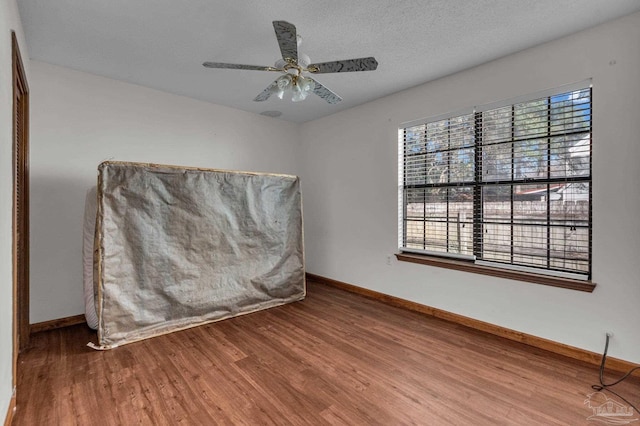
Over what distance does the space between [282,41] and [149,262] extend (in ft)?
7.49

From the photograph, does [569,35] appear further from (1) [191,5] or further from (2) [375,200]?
(1) [191,5]

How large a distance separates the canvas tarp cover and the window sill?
1544 mm

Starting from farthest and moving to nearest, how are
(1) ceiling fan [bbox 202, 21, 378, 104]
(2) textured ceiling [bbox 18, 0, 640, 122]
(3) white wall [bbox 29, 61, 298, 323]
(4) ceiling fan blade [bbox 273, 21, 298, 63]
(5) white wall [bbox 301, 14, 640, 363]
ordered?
(3) white wall [bbox 29, 61, 298, 323], (5) white wall [bbox 301, 14, 640, 363], (2) textured ceiling [bbox 18, 0, 640, 122], (1) ceiling fan [bbox 202, 21, 378, 104], (4) ceiling fan blade [bbox 273, 21, 298, 63]

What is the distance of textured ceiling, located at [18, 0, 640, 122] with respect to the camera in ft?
7.02

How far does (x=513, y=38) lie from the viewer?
2.52m

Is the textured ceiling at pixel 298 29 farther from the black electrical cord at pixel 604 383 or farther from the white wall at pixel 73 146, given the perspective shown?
the black electrical cord at pixel 604 383

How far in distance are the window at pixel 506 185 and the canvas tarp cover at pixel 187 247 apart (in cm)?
162

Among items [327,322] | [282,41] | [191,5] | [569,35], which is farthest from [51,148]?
[569,35]

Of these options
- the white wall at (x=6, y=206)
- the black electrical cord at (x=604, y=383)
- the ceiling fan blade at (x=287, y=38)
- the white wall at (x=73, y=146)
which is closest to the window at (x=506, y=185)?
the black electrical cord at (x=604, y=383)

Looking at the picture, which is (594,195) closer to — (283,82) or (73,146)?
(283,82)

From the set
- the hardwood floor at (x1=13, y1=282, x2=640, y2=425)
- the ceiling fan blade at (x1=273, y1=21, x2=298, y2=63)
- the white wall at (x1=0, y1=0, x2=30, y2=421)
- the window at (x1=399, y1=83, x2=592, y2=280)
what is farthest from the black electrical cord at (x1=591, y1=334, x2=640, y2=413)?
the white wall at (x1=0, y1=0, x2=30, y2=421)

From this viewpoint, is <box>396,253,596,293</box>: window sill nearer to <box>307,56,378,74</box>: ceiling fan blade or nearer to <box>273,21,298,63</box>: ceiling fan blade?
<box>307,56,378,74</box>: ceiling fan blade

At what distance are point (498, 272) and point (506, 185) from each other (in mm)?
848

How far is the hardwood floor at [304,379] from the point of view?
70.4 inches
